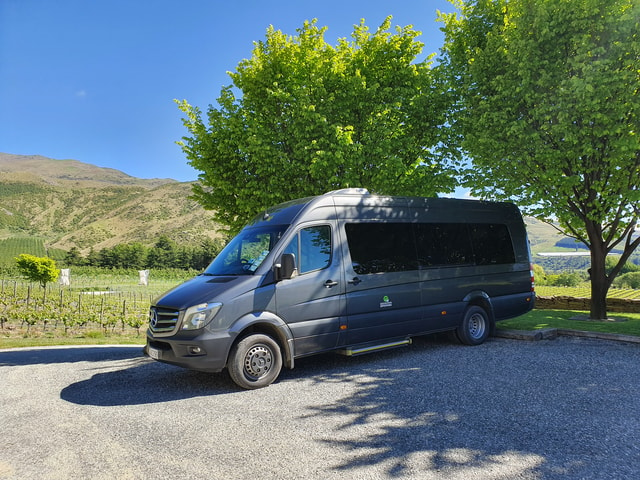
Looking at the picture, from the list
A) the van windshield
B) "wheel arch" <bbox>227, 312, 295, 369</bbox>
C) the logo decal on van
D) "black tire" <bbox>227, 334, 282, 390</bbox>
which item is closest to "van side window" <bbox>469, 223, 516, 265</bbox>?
the logo decal on van

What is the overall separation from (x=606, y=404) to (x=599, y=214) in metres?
8.53

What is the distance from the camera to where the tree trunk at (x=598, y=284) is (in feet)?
42.7

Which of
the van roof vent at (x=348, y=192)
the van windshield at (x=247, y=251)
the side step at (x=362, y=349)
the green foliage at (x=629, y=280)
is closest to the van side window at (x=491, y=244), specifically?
the van roof vent at (x=348, y=192)

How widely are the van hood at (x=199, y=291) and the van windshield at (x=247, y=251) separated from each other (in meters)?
0.26

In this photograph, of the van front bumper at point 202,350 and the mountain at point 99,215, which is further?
the mountain at point 99,215

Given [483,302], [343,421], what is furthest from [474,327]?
[343,421]

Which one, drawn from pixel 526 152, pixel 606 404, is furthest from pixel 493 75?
pixel 606 404

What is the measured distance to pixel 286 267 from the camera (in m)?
6.25

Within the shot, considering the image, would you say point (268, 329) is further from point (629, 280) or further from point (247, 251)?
point (629, 280)

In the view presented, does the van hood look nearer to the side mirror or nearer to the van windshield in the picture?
the van windshield

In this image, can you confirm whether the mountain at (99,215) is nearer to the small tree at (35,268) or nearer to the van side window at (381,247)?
the small tree at (35,268)

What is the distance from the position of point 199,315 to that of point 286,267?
4.41ft

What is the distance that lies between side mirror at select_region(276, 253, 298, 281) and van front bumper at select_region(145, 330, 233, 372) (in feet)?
3.61

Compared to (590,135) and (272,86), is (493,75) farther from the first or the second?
(272,86)
